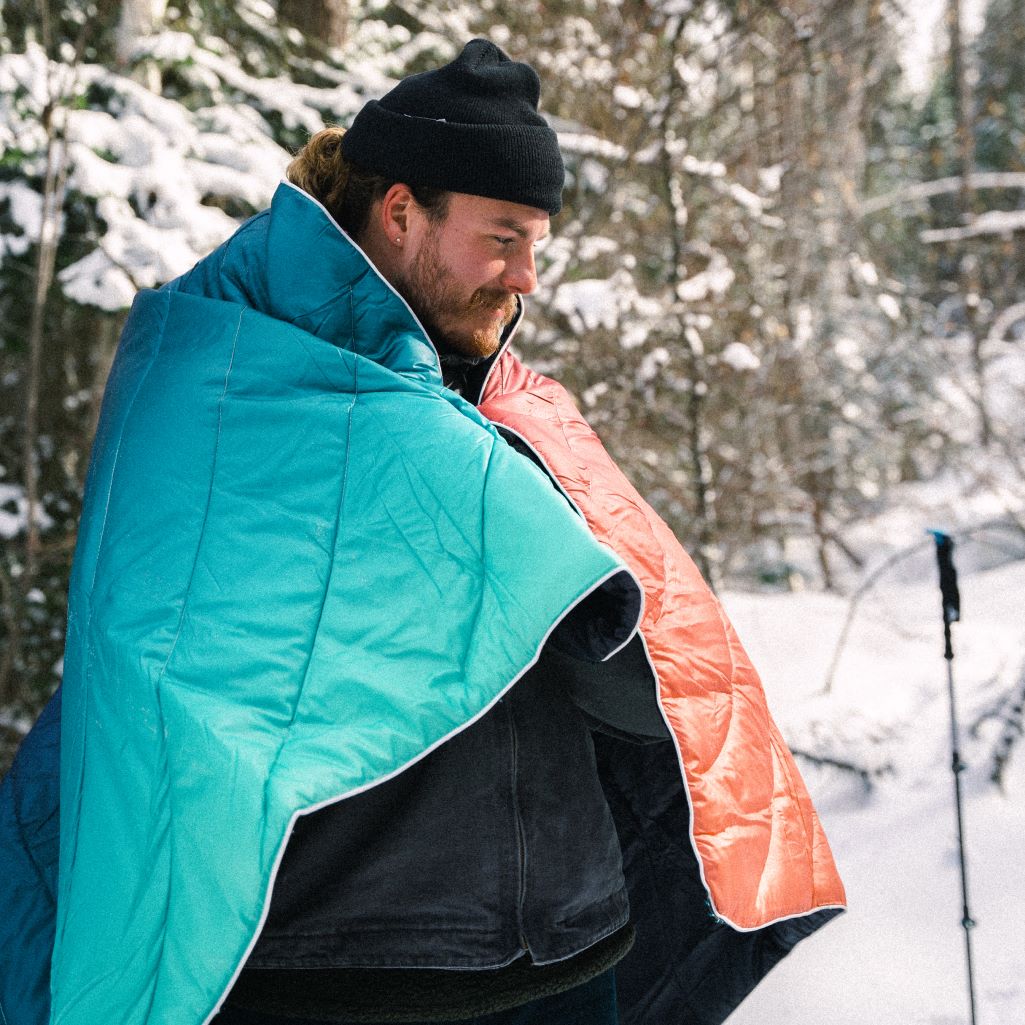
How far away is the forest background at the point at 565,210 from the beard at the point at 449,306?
2.29 metres

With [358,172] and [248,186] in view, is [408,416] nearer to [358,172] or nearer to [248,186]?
[358,172]

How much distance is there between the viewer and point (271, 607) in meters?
1.29

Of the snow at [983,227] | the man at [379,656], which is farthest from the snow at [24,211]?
the snow at [983,227]

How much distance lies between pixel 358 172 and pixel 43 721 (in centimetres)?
103

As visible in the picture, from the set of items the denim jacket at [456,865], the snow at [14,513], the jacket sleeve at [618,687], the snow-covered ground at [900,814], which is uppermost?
the jacket sleeve at [618,687]

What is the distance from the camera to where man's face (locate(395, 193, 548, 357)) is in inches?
60.6

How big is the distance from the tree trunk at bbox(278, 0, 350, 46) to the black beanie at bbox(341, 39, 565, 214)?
14.1ft

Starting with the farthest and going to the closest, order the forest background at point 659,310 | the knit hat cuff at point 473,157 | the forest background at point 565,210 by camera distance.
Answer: the forest background at point 565,210, the forest background at point 659,310, the knit hat cuff at point 473,157

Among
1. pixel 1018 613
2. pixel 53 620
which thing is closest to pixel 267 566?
pixel 53 620

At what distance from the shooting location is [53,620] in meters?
5.16

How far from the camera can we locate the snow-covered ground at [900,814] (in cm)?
274

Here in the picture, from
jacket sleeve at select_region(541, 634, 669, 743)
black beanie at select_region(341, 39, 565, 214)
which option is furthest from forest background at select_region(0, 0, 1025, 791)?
jacket sleeve at select_region(541, 634, 669, 743)

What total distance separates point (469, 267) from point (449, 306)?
6 cm

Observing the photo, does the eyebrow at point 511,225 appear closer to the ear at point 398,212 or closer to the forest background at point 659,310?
the ear at point 398,212
